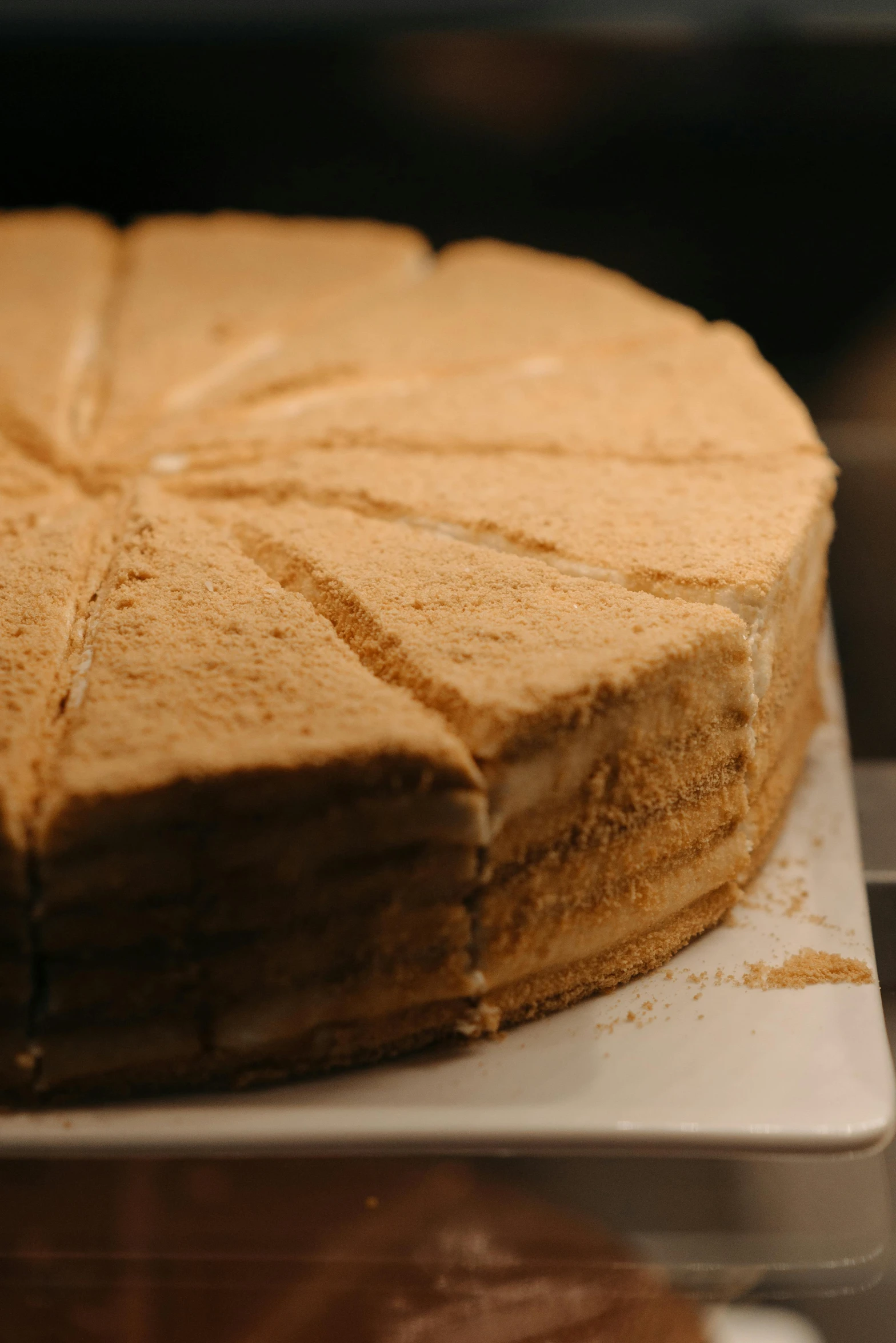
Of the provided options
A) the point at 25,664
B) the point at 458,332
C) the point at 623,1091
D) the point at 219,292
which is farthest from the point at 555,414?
the point at 623,1091

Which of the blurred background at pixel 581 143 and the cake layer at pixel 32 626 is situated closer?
the cake layer at pixel 32 626

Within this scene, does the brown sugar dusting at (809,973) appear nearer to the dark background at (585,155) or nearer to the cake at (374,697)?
the cake at (374,697)

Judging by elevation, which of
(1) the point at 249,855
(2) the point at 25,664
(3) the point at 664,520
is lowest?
(1) the point at 249,855

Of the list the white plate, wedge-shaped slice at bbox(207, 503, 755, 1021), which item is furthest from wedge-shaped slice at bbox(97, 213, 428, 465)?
the white plate

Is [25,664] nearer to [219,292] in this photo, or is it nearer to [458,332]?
[458,332]

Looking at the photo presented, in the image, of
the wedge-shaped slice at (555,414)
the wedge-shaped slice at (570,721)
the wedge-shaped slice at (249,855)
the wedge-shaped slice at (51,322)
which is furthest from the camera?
the wedge-shaped slice at (51,322)

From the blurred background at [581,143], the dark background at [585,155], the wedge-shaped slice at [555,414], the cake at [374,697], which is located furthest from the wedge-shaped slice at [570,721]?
the dark background at [585,155]
